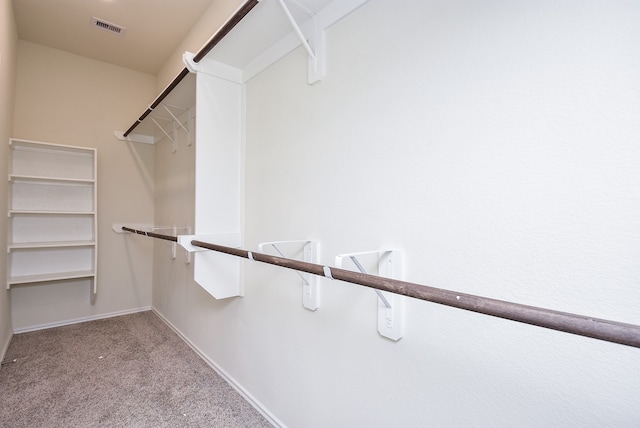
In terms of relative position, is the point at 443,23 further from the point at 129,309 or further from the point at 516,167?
the point at 129,309

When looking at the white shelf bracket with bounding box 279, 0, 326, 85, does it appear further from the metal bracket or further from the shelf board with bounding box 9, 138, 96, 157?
the shelf board with bounding box 9, 138, 96, 157

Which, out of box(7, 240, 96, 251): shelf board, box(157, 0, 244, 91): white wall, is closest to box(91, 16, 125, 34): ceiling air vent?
box(157, 0, 244, 91): white wall

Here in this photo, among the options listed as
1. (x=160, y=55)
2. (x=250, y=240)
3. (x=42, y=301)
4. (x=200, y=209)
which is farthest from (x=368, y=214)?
(x=42, y=301)

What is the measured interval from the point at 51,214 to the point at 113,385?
1.85m

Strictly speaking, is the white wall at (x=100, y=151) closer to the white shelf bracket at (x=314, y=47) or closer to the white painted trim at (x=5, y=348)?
the white painted trim at (x=5, y=348)

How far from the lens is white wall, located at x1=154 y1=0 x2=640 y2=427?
2.19 feet

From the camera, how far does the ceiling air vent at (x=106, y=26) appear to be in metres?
2.51

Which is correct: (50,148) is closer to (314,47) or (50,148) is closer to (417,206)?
(314,47)

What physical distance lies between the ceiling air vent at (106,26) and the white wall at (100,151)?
737mm

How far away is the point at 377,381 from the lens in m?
1.12

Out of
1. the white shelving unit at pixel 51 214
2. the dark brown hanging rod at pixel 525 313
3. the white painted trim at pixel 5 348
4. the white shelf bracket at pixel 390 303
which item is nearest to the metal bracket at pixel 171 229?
the white shelving unit at pixel 51 214

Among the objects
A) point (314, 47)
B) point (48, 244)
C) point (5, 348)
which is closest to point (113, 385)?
point (5, 348)

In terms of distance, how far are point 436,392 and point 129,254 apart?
3520 millimetres

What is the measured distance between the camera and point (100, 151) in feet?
10.5
